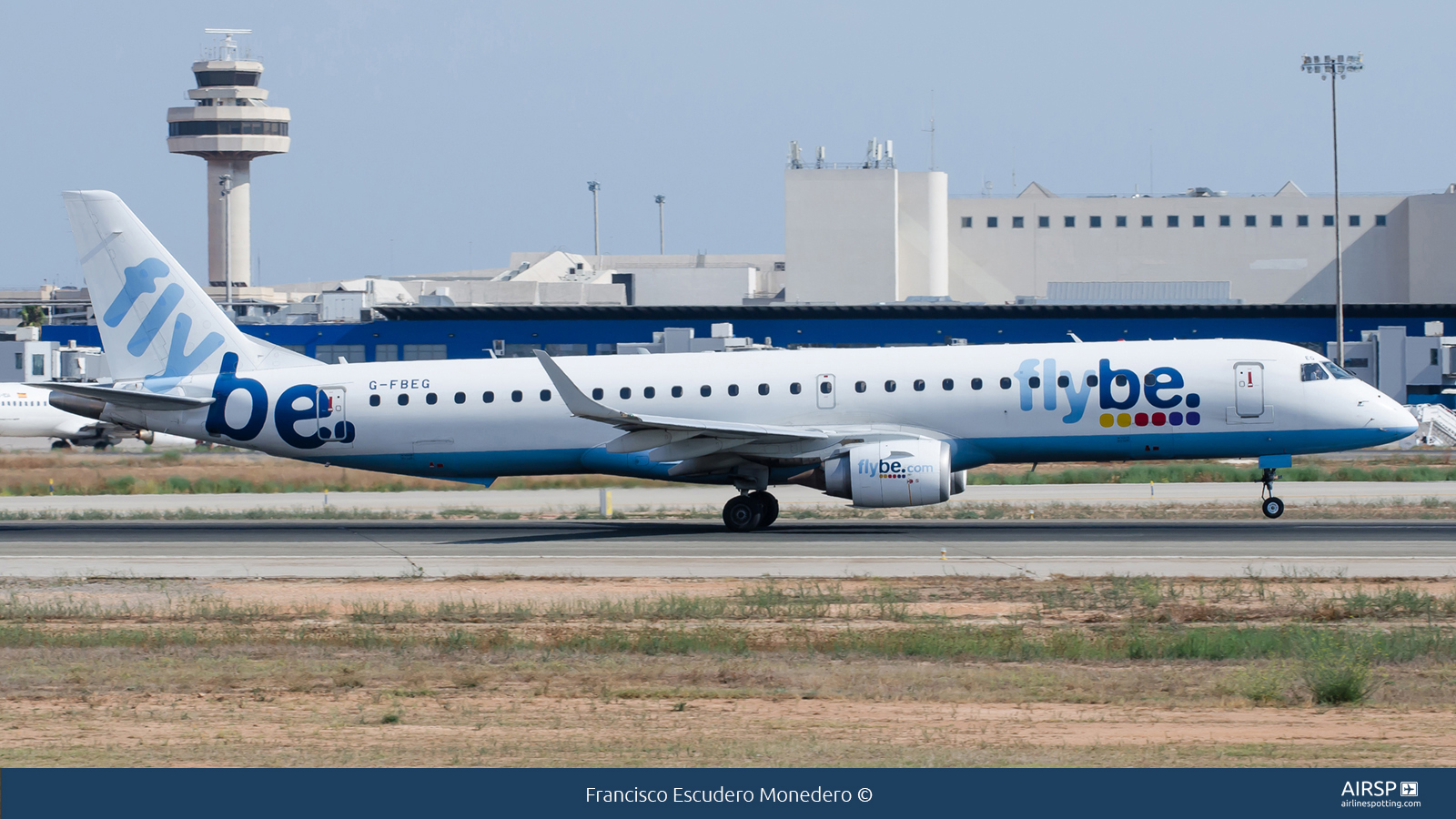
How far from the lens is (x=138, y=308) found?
109ft

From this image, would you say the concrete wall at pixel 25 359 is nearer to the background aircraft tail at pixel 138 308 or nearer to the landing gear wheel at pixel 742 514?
the background aircraft tail at pixel 138 308

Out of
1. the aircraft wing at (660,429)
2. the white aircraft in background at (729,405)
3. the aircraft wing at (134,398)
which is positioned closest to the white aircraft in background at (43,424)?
the white aircraft in background at (729,405)

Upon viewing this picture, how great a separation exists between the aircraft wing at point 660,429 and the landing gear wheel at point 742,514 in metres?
1.71

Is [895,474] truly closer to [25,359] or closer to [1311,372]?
[1311,372]

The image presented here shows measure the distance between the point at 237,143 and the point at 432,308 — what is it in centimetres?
11273

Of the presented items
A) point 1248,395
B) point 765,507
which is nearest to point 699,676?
point 765,507

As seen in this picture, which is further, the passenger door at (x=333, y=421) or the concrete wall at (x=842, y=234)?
the concrete wall at (x=842, y=234)

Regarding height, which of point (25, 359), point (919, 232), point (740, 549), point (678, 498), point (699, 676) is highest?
point (919, 232)

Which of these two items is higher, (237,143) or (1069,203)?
(237,143)

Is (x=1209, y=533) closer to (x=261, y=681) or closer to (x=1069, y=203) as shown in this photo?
(x=261, y=681)

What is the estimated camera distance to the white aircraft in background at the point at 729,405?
30219mm

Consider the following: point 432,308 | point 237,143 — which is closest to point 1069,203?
point 432,308

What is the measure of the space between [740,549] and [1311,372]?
12.7 meters

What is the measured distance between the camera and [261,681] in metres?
15.3
